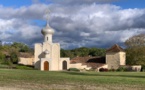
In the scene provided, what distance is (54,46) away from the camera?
71625 millimetres

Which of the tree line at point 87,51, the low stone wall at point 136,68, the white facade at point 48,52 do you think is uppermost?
the tree line at point 87,51

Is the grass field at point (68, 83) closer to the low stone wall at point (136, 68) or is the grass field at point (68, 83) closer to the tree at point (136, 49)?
the low stone wall at point (136, 68)

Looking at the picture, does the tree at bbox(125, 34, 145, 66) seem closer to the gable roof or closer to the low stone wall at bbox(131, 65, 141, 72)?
the gable roof

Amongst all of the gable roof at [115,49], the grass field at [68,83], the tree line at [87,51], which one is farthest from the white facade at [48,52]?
the tree line at [87,51]

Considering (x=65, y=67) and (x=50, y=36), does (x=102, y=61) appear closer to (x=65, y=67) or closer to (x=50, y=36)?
(x=65, y=67)

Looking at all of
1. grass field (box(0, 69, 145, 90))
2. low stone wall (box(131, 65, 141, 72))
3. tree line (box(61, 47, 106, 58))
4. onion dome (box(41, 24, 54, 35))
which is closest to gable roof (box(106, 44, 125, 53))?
low stone wall (box(131, 65, 141, 72))

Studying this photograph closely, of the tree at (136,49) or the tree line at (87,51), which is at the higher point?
the tree line at (87,51)

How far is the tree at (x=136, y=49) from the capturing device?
246ft

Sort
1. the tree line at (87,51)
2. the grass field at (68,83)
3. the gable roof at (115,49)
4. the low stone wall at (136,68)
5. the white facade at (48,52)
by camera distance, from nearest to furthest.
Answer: the grass field at (68,83) < the low stone wall at (136,68) < the white facade at (48,52) < the gable roof at (115,49) < the tree line at (87,51)

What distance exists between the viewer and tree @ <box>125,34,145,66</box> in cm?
7506

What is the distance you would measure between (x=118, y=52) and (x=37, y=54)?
20.7 m

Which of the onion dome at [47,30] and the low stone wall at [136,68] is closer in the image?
the low stone wall at [136,68]

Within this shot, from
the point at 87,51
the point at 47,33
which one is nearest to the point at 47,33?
the point at 47,33

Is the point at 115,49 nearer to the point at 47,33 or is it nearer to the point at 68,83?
the point at 47,33
